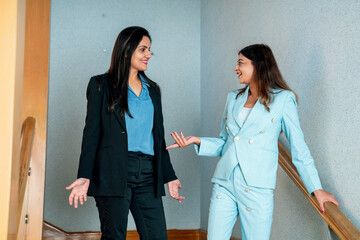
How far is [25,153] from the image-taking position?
2311mm

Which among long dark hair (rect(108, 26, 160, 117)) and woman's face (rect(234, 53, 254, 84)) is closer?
woman's face (rect(234, 53, 254, 84))

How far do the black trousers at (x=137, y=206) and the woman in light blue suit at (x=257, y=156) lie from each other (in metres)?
0.31

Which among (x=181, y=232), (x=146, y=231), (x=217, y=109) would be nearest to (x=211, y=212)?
(x=146, y=231)

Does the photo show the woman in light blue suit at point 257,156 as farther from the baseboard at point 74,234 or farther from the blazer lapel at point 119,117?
the baseboard at point 74,234

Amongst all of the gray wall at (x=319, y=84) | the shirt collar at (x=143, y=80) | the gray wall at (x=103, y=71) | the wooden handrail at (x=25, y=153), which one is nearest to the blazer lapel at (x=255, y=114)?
the gray wall at (x=319, y=84)

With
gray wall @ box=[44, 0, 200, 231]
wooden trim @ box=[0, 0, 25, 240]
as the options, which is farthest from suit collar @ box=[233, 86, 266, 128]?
gray wall @ box=[44, 0, 200, 231]

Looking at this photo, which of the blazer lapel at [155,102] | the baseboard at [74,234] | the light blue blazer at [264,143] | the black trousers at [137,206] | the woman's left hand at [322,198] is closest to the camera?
the woman's left hand at [322,198]

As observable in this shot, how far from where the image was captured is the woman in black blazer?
194 centimetres

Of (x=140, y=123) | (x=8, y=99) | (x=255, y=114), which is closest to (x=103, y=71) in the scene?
(x=140, y=123)

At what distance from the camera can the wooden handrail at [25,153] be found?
207 centimetres

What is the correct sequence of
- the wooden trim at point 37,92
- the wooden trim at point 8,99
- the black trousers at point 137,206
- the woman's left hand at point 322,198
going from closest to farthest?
the wooden trim at point 8,99 < the woman's left hand at point 322,198 < the black trousers at point 137,206 < the wooden trim at point 37,92

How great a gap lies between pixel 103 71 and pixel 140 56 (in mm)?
1949

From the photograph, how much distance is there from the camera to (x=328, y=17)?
1997 mm

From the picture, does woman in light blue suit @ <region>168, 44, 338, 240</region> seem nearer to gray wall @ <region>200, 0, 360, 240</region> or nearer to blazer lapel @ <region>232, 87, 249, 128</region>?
blazer lapel @ <region>232, 87, 249, 128</region>
